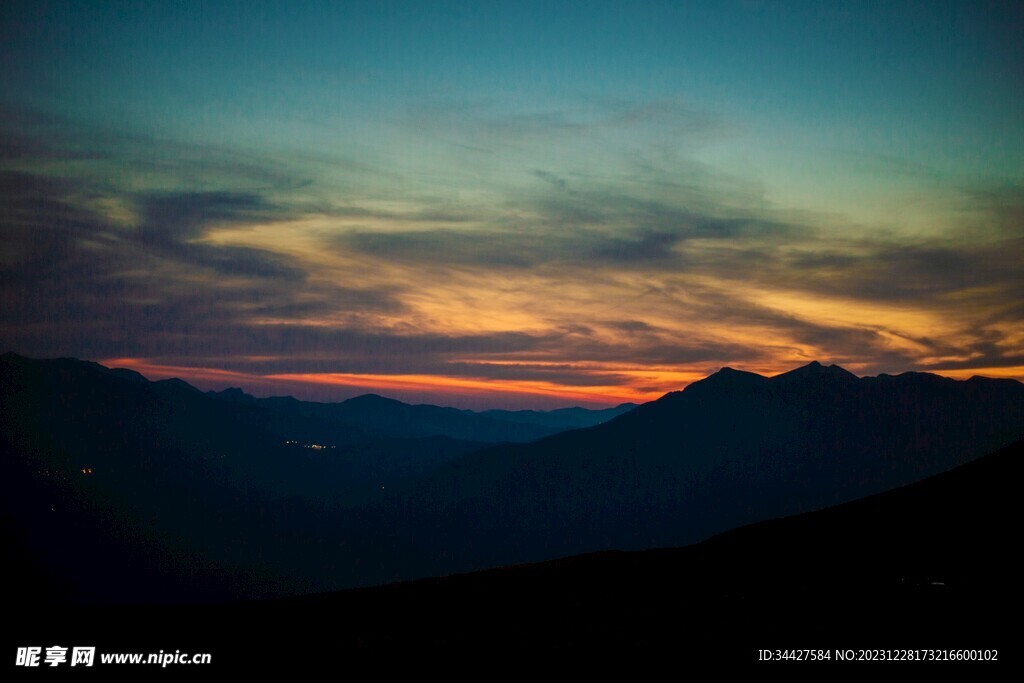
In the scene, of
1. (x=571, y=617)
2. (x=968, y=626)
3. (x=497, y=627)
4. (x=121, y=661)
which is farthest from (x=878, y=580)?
(x=121, y=661)

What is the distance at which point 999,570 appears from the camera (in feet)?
107

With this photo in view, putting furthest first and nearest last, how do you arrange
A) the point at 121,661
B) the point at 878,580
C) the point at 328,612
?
1. the point at 328,612
2. the point at 878,580
3. the point at 121,661

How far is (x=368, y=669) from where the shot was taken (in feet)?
88.0

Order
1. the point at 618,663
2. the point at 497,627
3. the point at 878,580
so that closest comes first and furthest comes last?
the point at 618,663 → the point at 497,627 → the point at 878,580

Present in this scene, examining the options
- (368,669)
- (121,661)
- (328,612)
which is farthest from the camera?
(328,612)

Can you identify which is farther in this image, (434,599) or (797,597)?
(434,599)

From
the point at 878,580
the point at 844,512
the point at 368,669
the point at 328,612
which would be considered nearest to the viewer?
the point at 368,669

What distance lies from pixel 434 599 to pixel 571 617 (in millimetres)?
11271

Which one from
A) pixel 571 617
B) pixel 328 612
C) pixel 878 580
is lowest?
pixel 328 612

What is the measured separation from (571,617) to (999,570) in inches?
774

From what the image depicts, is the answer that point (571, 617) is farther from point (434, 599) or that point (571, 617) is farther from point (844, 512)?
point (844, 512)

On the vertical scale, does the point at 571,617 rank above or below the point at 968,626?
below

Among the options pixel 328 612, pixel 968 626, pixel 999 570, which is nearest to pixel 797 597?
pixel 968 626

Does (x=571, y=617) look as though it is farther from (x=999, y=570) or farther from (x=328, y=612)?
(x=999, y=570)
